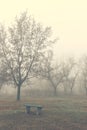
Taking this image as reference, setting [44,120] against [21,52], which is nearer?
[44,120]

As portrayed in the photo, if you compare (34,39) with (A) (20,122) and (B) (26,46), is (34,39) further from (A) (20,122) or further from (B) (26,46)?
A: (A) (20,122)

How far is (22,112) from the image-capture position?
2405 centimetres

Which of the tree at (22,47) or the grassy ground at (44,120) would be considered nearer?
the grassy ground at (44,120)

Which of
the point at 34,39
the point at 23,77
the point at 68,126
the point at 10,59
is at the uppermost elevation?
the point at 34,39

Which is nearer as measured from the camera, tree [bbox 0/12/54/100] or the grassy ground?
the grassy ground

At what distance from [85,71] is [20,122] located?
223 feet

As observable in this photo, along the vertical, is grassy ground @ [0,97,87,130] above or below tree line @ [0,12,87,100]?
below

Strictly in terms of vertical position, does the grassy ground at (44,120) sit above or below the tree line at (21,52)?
below

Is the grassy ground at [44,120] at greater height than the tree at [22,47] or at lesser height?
lesser

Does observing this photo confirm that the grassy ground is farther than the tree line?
No

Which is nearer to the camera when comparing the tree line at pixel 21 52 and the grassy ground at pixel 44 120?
the grassy ground at pixel 44 120

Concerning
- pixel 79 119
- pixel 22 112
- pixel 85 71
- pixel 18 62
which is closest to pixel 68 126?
pixel 79 119

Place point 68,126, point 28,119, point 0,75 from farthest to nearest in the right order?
→ point 0,75
point 28,119
point 68,126

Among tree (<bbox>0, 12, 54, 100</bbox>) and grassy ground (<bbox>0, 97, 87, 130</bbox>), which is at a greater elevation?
tree (<bbox>0, 12, 54, 100</bbox>)
